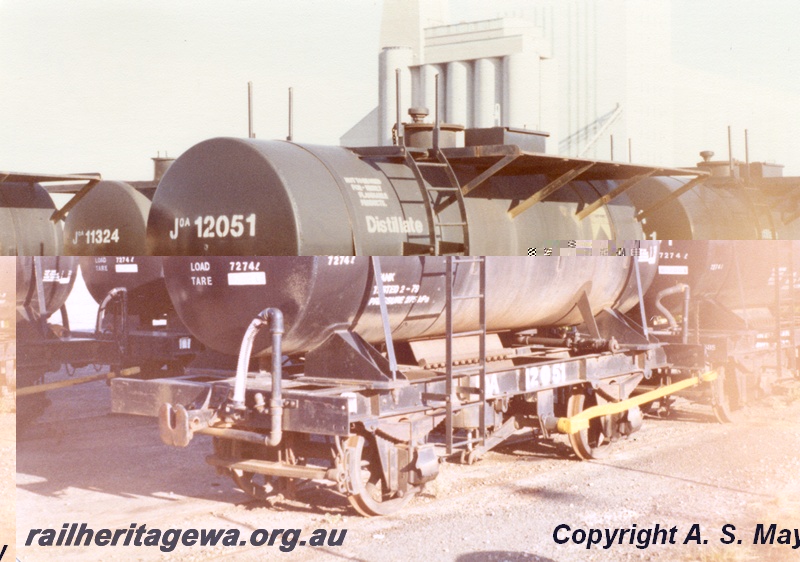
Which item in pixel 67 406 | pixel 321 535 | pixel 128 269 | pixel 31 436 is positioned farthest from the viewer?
pixel 67 406

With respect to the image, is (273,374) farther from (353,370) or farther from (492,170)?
(492,170)

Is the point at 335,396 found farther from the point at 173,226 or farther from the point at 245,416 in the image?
the point at 173,226

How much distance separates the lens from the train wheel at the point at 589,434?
37.7 feet

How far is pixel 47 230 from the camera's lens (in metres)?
13.3

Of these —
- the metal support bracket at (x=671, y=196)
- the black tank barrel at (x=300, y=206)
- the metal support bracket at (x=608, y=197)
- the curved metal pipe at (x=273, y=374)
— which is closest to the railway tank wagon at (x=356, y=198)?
the black tank barrel at (x=300, y=206)

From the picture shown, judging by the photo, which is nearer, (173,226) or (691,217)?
(173,226)

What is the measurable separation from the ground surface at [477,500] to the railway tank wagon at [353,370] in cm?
48

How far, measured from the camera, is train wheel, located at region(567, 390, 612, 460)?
37.7 ft

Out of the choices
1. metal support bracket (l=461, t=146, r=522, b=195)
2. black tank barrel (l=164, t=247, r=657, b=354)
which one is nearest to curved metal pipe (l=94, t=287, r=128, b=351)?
black tank barrel (l=164, t=247, r=657, b=354)

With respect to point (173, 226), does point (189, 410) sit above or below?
below

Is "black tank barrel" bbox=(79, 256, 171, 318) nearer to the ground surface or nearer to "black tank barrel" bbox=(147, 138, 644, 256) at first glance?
the ground surface

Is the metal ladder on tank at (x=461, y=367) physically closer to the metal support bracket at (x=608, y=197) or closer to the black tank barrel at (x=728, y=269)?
the metal support bracket at (x=608, y=197)

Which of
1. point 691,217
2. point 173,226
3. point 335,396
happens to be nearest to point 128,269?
point 173,226

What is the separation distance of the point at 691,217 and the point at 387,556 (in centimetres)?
783
